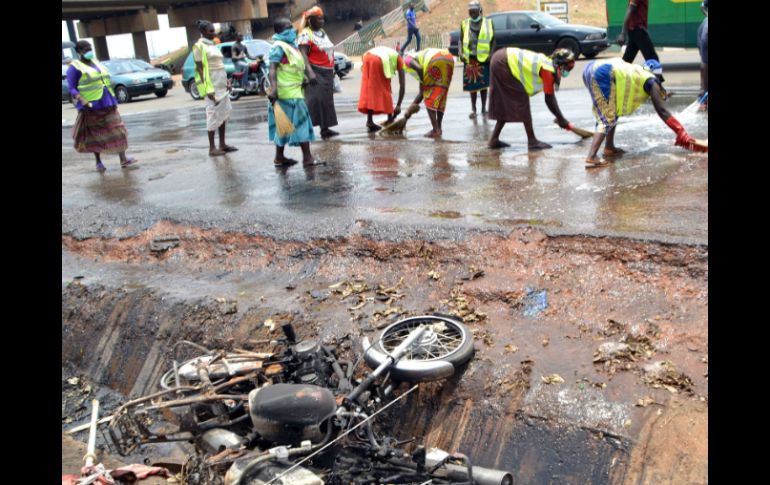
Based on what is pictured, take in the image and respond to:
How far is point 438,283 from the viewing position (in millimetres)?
5059

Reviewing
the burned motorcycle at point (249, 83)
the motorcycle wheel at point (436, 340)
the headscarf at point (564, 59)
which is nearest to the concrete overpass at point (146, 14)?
the burned motorcycle at point (249, 83)

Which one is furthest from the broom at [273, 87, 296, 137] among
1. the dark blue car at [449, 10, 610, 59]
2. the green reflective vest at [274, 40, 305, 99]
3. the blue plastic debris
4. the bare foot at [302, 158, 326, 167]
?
the dark blue car at [449, 10, 610, 59]

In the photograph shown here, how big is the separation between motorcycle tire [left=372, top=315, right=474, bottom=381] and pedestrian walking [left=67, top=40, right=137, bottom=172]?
6.45 metres

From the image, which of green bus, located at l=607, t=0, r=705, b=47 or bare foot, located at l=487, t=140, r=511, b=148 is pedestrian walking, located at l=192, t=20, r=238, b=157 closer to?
bare foot, located at l=487, t=140, r=511, b=148

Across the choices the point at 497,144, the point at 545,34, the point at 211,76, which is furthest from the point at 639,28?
the point at 545,34

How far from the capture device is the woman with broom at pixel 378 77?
10.5m

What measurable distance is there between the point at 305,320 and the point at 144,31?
38810mm

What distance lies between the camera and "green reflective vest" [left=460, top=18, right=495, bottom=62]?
34.4ft

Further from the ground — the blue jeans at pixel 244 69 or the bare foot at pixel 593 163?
the blue jeans at pixel 244 69

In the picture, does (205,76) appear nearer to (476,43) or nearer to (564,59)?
(476,43)

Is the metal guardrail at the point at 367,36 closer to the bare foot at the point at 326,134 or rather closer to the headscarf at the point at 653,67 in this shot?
the bare foot at the point at 326,134

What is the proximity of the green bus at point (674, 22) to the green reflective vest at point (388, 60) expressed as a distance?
7.39 metres

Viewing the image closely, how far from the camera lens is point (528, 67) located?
310 inches
